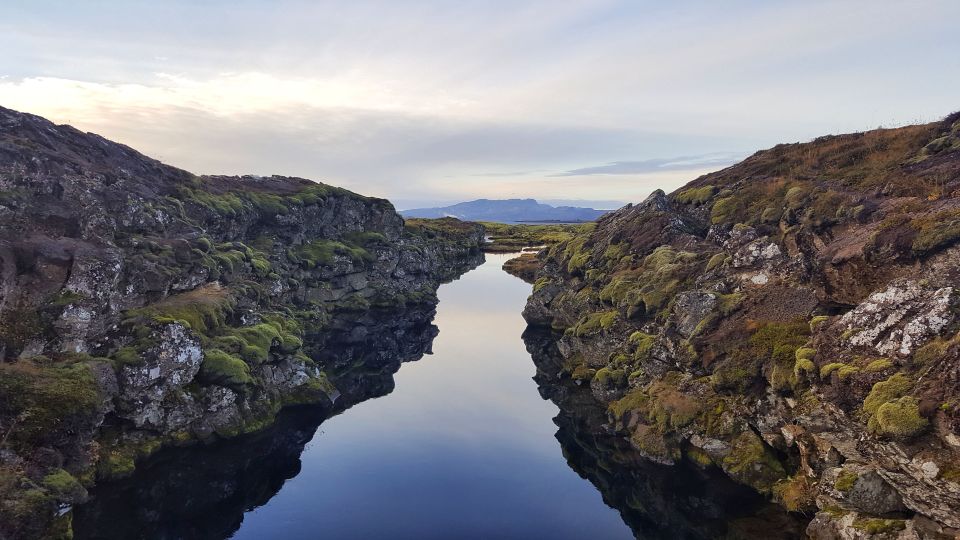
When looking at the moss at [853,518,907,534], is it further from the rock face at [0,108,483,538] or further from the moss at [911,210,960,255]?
the rock face at [0,108,483,538]

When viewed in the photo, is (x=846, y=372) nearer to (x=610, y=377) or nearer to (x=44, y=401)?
(x=610, y=377)

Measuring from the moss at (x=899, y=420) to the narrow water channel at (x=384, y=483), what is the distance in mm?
15180

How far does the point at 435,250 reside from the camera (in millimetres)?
150125

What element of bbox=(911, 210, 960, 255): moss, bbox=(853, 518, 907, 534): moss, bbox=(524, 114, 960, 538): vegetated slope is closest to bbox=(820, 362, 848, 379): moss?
bbox=(524, 114, 960, 538): vegetated slope

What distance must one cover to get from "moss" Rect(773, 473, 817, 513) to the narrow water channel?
31.6 feet

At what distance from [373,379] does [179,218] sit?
3201 cm

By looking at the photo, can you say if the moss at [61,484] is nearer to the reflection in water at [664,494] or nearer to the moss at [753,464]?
the reflection in water at [664,494]

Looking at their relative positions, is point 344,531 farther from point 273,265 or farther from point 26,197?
point 273,265

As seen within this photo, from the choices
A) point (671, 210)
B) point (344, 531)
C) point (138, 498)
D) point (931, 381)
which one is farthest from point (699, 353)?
point (138, 498)

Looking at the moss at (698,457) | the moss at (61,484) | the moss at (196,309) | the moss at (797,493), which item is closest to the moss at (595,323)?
the moss at (698,457)

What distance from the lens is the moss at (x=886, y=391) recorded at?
28344mm

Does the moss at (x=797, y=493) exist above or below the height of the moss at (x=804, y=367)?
below

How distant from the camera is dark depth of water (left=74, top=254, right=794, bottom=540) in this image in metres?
33.4

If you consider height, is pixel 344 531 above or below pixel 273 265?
below
